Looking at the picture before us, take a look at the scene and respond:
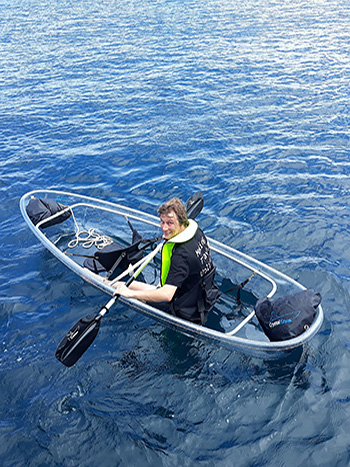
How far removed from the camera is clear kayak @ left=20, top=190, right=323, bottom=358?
561 cm

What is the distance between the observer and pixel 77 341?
5.27m

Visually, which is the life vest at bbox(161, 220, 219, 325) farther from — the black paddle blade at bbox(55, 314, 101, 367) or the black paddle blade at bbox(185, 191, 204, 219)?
the black paddle blade at bbox(185, 191, 204, 219)

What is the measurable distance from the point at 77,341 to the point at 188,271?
1.67 meters

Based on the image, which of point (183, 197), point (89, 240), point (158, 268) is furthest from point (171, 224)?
point (183, 197)

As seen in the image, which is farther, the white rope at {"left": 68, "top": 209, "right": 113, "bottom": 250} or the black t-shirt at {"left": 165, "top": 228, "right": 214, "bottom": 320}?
the white rope at {"left": 68, "top": 209, "right": 113, "bottom": 250}

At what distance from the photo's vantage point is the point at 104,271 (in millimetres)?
7176

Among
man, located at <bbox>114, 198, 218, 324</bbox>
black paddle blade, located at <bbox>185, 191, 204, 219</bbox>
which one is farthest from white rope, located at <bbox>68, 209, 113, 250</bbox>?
man, located at <bbox>114, 198, 218, 324</bbox>

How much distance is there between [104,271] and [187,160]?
495 centimetres

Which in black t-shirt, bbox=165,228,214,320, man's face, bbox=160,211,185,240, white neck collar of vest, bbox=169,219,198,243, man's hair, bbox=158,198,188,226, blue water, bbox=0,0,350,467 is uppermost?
man's hair, bbox=158,198,188,226

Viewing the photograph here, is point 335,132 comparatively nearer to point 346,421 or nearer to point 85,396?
point 346,421

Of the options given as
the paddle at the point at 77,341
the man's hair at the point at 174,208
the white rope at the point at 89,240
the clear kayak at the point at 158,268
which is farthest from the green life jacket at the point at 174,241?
the white rope at the point at 89,240

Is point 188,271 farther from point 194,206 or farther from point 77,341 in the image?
point 194,206

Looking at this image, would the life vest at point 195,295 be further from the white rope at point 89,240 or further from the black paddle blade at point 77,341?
the white rope at point 89,240

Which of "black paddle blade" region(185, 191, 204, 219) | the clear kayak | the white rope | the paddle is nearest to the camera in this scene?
the paddle
